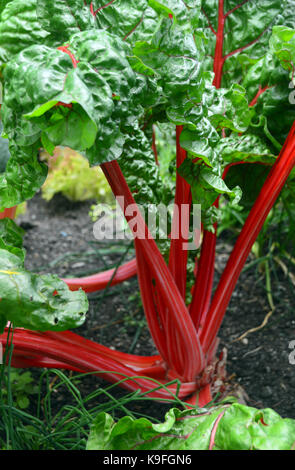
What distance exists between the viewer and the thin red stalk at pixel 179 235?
1158mm

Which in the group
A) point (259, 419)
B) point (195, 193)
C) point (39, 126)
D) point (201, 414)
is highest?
point (39, 126)

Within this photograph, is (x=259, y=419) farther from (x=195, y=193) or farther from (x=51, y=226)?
(x=51, y=226)

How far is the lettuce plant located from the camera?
2.63 feet

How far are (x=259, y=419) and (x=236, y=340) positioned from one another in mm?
710

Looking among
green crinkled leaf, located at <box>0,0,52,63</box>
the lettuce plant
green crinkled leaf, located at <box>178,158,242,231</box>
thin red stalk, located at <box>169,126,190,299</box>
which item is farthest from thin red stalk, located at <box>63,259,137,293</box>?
green crinkled leaf, located at <box>0,0,52,63</box>

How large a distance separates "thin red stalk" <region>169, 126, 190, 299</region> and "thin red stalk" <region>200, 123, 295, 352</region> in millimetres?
101

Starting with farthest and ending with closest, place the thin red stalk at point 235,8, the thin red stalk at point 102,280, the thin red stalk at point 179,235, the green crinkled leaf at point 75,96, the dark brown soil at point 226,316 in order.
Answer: the thin red stalk at point 102,280 → the dark brown soil at point 226,316 → the thin red stalk at point 235,8 → the thin red stalk at point 179,235 → the green crinkled leaf at point 75,96

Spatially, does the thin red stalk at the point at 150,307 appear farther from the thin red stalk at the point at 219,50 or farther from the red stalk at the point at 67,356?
the thin red stalk at the point at 219,50

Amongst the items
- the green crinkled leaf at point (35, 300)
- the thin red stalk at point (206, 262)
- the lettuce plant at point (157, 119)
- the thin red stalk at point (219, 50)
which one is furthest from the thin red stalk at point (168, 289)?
the thin red stalk at point (219, 50)

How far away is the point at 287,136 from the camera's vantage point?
4.09ft

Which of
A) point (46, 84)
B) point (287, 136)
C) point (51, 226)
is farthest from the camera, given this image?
point (51, 226)

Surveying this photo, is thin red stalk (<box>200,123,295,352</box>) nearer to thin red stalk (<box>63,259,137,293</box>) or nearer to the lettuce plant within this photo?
the lettuce plant
